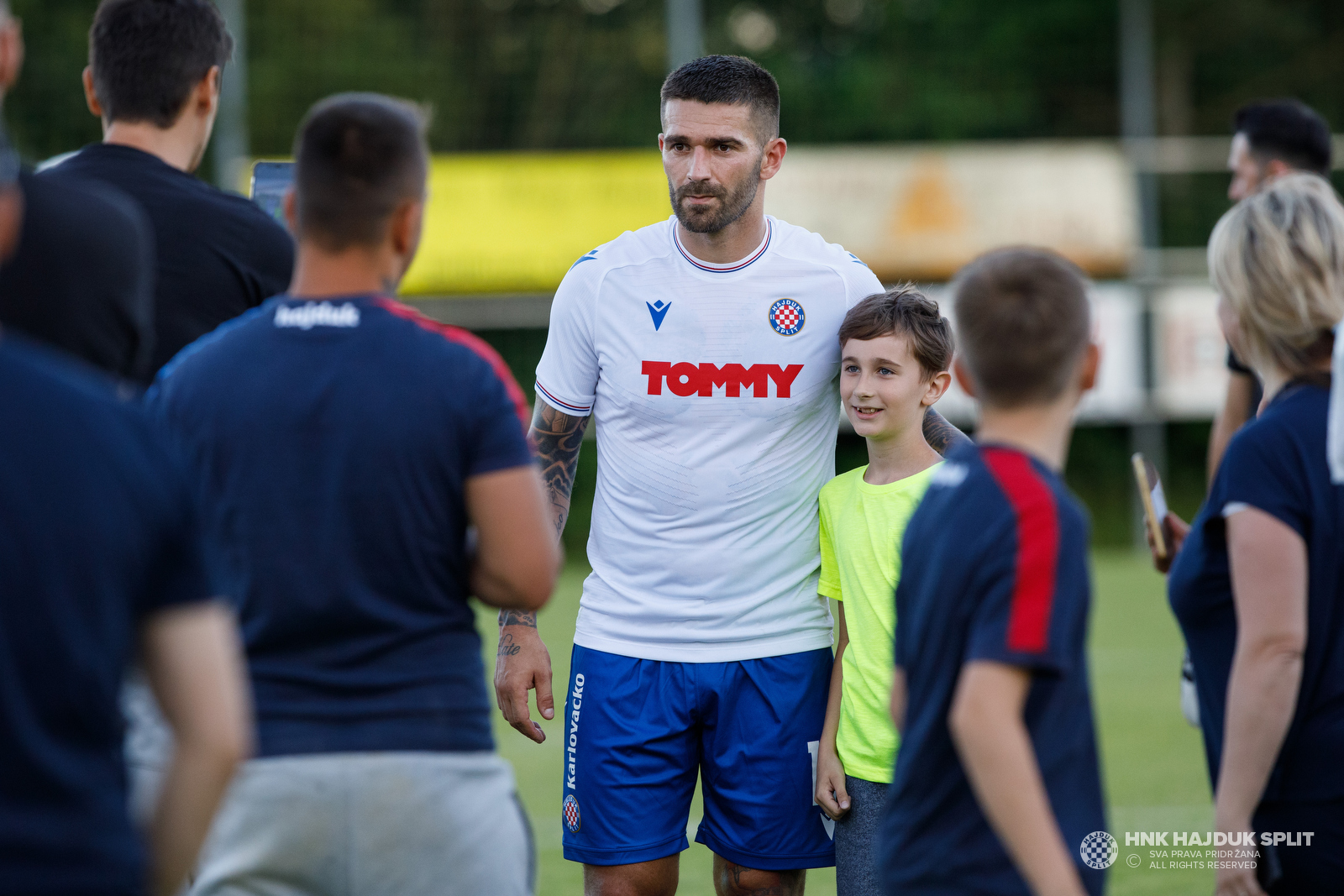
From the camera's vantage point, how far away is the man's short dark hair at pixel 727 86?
3.97 meters

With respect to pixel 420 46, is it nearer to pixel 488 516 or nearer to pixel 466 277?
pixel 466 277

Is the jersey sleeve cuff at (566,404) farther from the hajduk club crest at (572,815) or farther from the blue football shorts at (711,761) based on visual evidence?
the hajduk club crest at (572,815)

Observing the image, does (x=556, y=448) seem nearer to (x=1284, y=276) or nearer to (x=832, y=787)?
(x=832, y=787)

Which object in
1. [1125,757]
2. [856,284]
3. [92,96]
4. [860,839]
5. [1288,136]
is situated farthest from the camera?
[1125,757]

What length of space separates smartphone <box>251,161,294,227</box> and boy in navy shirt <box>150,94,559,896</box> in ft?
3.78

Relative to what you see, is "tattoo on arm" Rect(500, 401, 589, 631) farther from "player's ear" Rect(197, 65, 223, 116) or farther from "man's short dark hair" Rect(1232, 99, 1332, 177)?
"man's short dark hair" Rect(1232, 99, 1332, 177)

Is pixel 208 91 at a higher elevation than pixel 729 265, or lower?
higher

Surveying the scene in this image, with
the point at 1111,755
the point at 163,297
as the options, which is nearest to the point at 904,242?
the point at 1111,755

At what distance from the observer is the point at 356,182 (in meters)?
2.42

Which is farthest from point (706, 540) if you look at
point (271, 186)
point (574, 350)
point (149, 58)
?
point (149, 58)

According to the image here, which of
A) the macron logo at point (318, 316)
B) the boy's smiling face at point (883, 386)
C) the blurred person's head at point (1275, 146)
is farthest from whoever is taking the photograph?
the blurred person's head at point (1275, 146)

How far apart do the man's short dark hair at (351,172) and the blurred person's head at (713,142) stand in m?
1.56

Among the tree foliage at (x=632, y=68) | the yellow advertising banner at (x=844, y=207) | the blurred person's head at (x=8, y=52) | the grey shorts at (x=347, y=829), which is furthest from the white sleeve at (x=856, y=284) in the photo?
the tree foliage at (x=632, y=68)

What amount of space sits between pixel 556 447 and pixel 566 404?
14 centimetres
